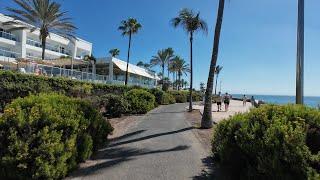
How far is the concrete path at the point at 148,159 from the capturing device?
25.4ft

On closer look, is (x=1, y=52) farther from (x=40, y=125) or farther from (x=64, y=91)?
(x=40, y=125)

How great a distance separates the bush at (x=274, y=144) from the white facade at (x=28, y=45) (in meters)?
41.4

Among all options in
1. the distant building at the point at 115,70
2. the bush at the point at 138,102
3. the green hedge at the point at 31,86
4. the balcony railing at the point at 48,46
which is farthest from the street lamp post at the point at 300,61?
the balcony railing at the point at 48,46

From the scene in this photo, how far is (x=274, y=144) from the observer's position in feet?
18.2

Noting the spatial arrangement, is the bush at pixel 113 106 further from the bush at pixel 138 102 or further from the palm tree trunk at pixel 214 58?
the palm tree trunk at pixel 214 58

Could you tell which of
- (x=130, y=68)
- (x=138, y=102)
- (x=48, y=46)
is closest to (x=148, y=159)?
(x=138, y=102)

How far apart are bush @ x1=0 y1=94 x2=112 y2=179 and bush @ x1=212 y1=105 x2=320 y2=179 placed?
3.26 meters

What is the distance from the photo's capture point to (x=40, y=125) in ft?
23.3

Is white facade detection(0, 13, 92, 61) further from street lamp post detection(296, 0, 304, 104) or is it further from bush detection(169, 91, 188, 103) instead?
street lamp post detection(296, 0, 304, 104)

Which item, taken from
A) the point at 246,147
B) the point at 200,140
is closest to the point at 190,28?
the point at 200,140

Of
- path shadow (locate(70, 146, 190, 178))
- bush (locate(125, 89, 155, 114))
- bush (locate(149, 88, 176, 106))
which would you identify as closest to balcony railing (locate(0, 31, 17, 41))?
bush (locate(149, 88, 176, 106))

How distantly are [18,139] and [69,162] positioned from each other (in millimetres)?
1313

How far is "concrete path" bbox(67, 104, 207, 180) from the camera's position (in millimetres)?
7750

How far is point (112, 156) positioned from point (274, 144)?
520 cm
